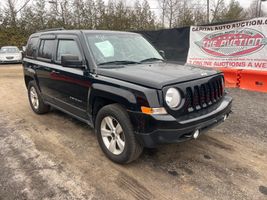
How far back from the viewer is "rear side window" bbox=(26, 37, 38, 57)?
5625mm

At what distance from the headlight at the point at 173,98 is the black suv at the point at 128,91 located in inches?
0.5

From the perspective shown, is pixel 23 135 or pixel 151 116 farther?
pixel 23 135

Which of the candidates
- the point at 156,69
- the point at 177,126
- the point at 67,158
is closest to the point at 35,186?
the point at 67,158

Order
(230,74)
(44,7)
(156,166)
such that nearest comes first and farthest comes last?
(156,166)
(230,74)
(44,7)

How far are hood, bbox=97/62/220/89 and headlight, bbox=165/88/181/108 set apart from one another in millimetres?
102

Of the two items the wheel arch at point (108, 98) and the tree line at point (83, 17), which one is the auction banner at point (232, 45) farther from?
the tree line at point (83, 17)

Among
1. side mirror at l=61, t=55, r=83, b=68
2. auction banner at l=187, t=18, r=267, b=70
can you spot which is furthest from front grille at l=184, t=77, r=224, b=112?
auction banner at l=187, t=18, r=267, b=70

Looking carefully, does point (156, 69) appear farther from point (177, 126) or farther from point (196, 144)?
point (196, 144)

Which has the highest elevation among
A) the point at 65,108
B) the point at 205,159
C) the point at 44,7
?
the point at 44,7

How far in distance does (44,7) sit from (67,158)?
2813 cm

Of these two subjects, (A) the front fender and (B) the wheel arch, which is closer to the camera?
(A) the front fender

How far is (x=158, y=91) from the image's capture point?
2947 mm

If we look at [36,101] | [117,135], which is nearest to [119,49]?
[117,135]

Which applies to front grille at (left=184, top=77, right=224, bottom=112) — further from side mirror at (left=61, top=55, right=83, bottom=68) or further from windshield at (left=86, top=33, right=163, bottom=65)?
side mirror at (left=61, top=55, right=83, bottom=68)
